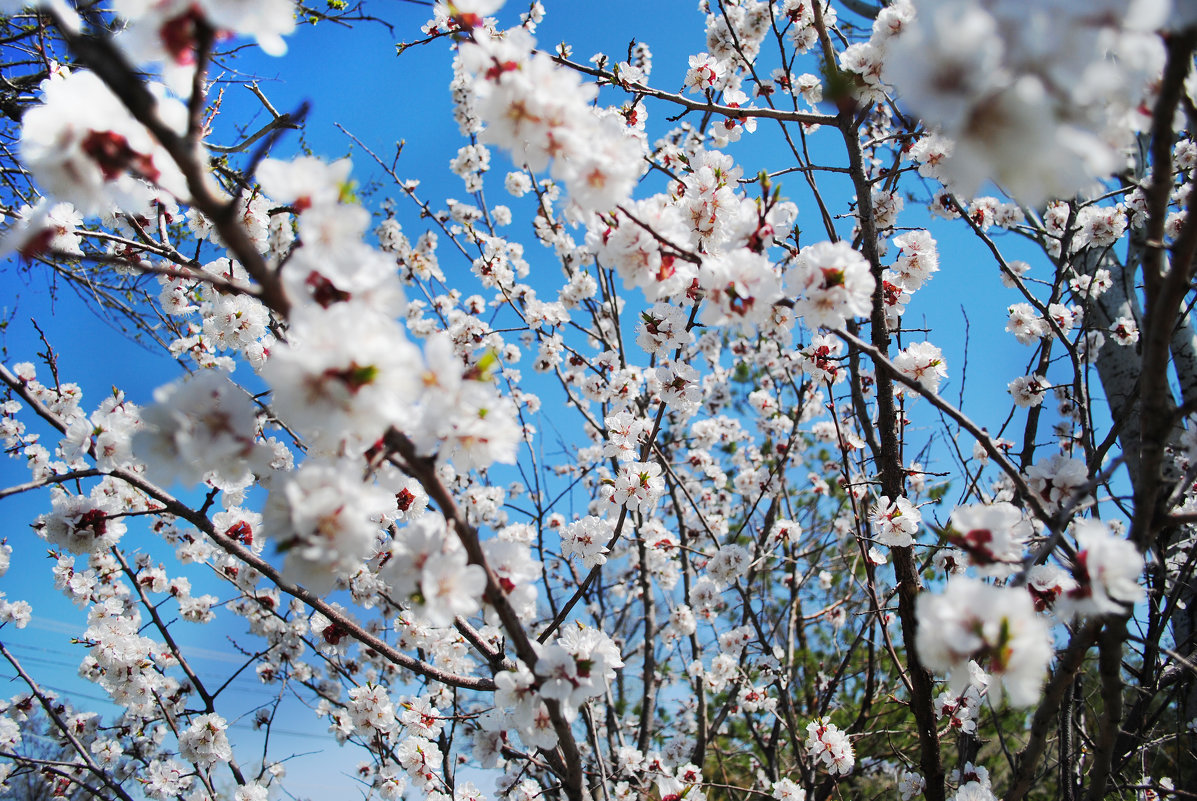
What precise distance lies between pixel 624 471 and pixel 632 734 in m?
4.50

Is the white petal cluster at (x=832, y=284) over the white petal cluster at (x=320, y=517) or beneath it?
over

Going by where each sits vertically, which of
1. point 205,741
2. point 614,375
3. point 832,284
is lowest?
point 205,741

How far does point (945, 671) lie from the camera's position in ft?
3.49

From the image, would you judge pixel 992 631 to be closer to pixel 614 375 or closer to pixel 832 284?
pixel 832 284

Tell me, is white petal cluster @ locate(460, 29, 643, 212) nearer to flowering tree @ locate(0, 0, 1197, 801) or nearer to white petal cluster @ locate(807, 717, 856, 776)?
flowering tree @ locate(0, 0, 1197, 801)

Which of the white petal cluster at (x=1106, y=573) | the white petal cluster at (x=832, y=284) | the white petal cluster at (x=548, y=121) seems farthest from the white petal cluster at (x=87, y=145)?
the white petal cluster at (x=1106, y=573)

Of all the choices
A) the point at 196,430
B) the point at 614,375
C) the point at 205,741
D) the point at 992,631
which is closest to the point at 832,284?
the point at 992,631

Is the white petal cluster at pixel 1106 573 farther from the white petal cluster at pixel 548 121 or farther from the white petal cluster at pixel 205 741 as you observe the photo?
the white petal cluster at pixel 205 741

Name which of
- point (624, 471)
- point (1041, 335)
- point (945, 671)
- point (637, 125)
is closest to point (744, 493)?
point (1041, 335)

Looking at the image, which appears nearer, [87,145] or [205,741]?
[87,145]

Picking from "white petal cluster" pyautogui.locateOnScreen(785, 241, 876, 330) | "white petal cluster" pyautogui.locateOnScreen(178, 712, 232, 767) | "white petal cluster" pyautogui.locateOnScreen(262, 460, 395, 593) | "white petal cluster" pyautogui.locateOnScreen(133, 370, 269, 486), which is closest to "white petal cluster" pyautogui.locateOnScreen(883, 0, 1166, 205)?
"white petal cluster" pyautogui.locateOnScreen(785, 241, 876, 330)

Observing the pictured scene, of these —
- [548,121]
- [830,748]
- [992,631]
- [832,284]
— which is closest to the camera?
[992,631]

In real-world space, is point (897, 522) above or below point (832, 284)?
below

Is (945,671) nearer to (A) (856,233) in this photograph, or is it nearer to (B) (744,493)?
(A) (856,233)
